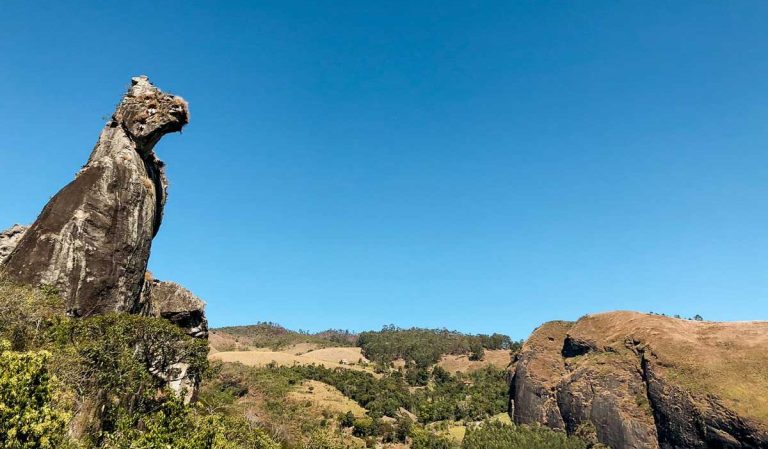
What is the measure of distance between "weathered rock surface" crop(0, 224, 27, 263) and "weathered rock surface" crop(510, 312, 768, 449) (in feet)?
306

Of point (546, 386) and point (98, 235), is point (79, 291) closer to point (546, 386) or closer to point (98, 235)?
point (98, 235)

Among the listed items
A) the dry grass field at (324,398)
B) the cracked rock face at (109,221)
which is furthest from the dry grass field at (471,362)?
the cracked rock face at (109,221)

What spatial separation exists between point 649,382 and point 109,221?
94.8 m

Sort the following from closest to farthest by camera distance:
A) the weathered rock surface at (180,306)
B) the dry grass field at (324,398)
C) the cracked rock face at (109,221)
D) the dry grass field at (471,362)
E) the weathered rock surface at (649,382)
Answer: the cracked rock face at (109,221) → the weathered rock surface at (180,306) → the weathered rock surface at (649,382) → the dry grass field at (324,398) → the dry grass field at (471,362)

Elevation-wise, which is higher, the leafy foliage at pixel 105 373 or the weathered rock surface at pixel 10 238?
the weathered rock surface at pixel 10 238

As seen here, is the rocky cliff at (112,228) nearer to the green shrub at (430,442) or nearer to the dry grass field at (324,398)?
the green shrub at (430,442)

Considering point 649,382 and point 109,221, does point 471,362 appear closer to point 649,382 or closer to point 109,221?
point 649,382

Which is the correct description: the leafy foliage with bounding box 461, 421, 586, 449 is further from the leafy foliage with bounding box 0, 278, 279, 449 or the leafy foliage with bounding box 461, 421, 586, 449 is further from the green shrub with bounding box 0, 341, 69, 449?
the green shrub with bounding box 0, 341, 69, 449

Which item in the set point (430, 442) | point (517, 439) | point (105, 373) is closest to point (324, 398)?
point (430, 442)

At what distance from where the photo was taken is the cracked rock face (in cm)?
3309

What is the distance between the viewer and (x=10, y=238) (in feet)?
127

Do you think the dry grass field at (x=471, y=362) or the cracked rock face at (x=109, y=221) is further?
the dry grass field at (x=471, y=362)

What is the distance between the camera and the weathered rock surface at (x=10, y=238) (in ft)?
122

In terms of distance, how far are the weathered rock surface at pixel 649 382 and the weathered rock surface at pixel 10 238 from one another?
93.2m
